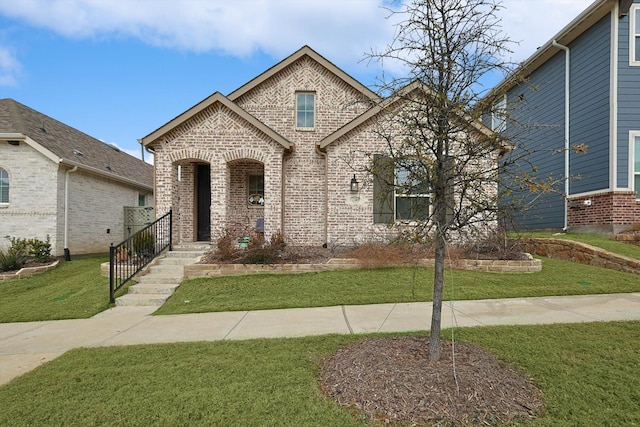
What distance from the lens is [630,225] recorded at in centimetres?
1034

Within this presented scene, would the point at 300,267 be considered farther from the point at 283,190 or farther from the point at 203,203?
the point at 203,203

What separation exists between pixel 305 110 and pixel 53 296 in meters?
8.87

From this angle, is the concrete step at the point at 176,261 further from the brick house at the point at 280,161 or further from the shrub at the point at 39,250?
the shrub at the point at 39,250

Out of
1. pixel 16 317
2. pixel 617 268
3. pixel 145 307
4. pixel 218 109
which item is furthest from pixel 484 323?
pixel 218 109

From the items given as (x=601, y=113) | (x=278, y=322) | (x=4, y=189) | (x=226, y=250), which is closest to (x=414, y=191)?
(x=278, y=322)

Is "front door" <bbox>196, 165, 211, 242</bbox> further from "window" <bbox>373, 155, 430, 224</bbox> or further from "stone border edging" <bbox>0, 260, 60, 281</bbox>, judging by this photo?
"window" <bbox>373, 155, 430, 224</bbox>

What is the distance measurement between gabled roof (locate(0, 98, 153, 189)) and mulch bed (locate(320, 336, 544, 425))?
12.9 meters

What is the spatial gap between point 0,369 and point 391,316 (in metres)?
5.25

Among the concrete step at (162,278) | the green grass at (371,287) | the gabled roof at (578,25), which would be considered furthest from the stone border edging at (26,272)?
the gabled roof at (578,25)

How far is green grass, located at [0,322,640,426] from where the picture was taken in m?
2.86

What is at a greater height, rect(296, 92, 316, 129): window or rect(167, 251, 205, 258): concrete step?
rect(296, 92, 316, 129): window

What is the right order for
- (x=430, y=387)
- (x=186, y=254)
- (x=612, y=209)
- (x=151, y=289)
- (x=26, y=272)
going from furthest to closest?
(x=612, y=209)
(x=26, y=272)
(x=186, y=254)
(x=151, y=289)
(x=430, y=387)

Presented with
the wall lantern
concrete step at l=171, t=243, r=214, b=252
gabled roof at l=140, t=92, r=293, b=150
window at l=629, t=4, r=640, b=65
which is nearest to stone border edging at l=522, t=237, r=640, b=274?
the wall lantern

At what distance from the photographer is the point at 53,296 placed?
7812 millimetres
